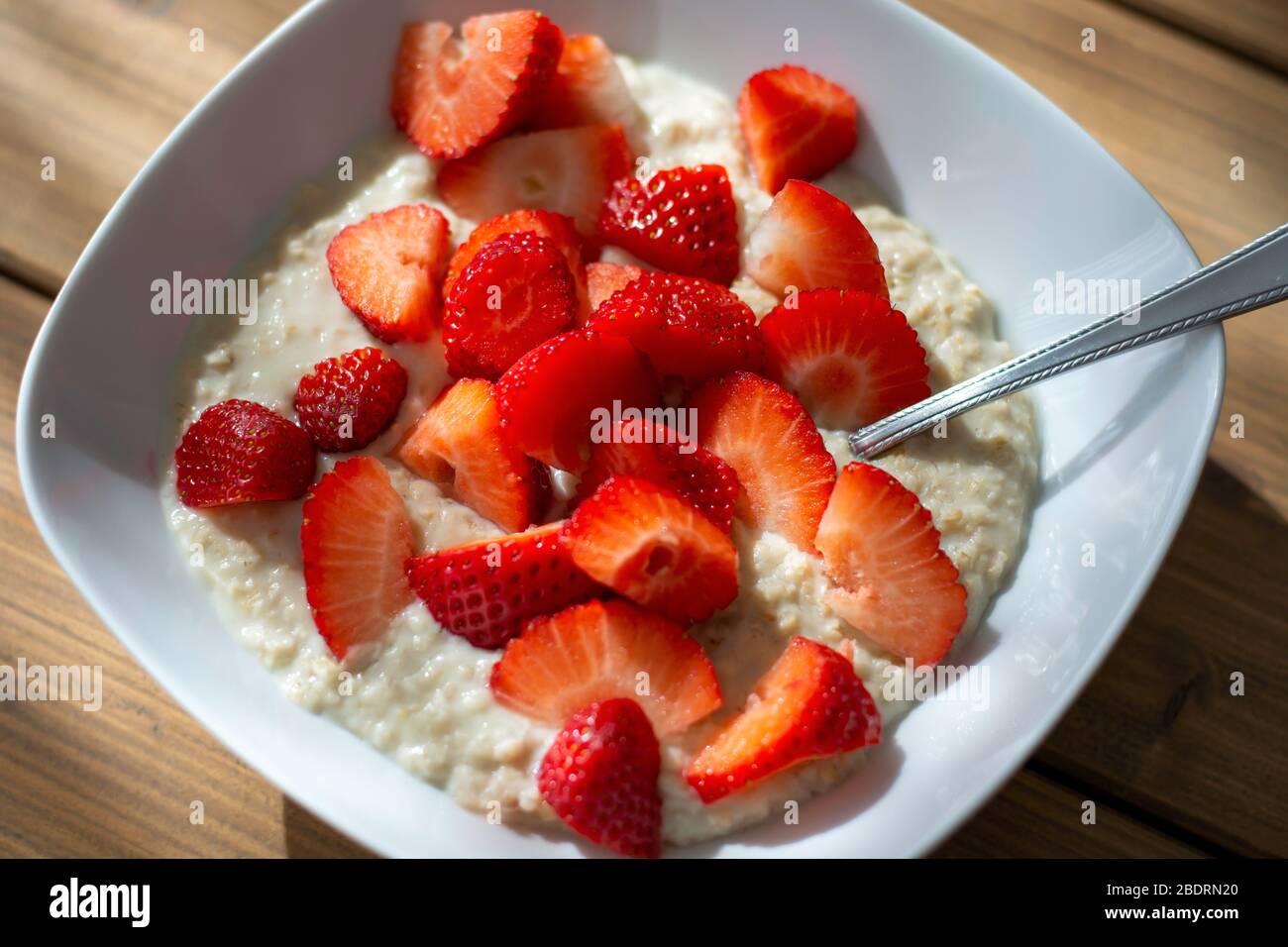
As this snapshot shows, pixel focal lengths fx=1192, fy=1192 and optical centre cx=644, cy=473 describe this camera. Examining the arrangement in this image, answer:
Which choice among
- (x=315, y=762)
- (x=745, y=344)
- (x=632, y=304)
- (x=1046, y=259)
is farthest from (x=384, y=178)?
(x=1046, y=259)

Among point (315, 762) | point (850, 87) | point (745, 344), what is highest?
point (850, 87)

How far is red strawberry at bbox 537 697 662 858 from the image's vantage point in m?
1.45

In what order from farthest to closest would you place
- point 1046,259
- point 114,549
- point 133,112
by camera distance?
point 133,112 → point 1046,259 → point 114,549

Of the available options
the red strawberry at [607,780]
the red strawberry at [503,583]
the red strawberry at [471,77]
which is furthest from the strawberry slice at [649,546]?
the red strawberry at [471,77]

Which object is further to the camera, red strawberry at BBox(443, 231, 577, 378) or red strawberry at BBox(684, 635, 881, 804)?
red strawberry at BBox(443, 231, 577, 378)

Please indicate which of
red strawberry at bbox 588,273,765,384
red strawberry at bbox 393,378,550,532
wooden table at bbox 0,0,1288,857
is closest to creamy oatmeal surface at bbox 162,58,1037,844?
red strawberry at bbox 393,378,550,532

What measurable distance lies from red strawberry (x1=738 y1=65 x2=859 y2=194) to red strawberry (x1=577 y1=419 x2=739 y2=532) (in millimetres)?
558

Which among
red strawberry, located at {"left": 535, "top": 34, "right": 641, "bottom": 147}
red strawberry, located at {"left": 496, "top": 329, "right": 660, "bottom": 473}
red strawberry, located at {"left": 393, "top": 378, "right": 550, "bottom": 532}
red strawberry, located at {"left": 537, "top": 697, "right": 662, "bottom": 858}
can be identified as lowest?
red strawberry, located at {"left": 537, "top": 697, "right": 662, "bottom": 858}

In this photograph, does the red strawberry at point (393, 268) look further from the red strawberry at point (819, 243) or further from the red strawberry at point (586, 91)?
the red strawberry at point (819, 243)

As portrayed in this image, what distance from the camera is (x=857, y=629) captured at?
1.64 metres

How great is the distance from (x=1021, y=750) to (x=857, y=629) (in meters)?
0.28

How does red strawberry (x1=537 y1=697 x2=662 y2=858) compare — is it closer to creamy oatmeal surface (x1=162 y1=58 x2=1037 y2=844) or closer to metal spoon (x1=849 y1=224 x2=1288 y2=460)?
creamy oatmeal surface (x1=162 y1=58 x2=1037 y2=844)

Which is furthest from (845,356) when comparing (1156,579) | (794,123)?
(1156,579)
